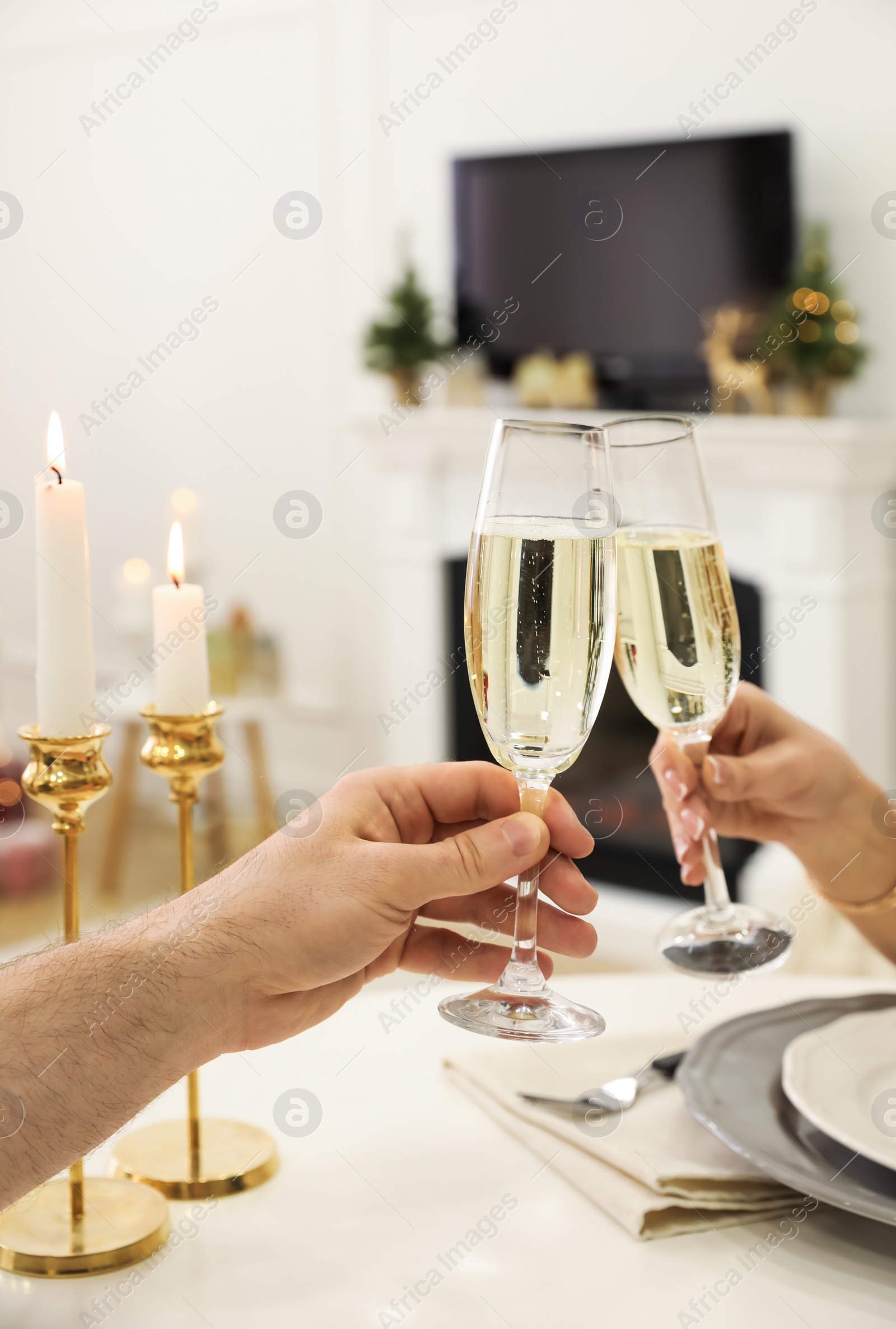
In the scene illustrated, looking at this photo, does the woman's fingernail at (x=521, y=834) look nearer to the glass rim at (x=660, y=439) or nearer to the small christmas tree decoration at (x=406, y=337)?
the glass rim at (x=660, y=439)

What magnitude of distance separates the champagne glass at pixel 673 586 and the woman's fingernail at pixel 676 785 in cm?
11

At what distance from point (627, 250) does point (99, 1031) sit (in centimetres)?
306

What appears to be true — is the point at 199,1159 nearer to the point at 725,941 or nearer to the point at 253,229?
the point at 725,941

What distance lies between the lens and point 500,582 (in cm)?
78

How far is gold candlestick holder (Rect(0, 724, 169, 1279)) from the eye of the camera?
799 millimetres

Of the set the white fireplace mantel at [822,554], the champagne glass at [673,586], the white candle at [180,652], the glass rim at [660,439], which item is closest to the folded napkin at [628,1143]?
the champagne glass at [673,586]

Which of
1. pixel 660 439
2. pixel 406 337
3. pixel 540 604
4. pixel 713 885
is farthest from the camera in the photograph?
pixel 406 337

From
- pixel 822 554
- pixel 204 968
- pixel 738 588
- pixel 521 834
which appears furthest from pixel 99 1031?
pixel 738 588

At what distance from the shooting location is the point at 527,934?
0.83 meters

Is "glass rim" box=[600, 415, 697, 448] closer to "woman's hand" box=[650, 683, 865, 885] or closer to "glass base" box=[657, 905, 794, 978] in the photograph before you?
"woman's hand" box=[650, 683, 865, 885]

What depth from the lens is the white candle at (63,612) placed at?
81cm

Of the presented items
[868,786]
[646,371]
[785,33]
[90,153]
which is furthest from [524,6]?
[868,786]

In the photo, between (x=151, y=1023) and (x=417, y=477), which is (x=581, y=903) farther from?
(x=417, y=477)

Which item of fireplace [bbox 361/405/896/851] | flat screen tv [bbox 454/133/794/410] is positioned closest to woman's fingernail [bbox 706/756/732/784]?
fireplace [bbox 361/405/896/851]
